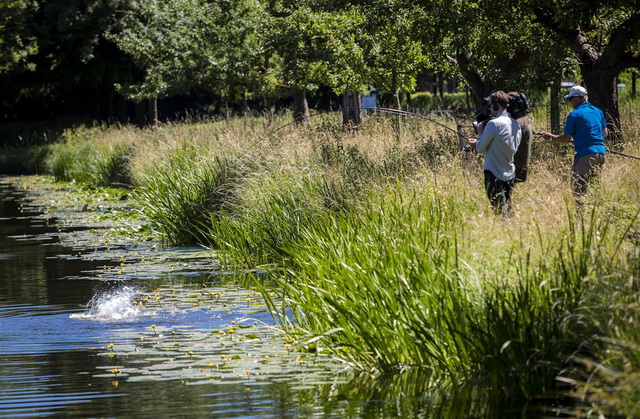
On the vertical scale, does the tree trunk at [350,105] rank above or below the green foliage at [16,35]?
below

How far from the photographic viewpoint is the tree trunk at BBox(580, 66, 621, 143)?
55.6 feet

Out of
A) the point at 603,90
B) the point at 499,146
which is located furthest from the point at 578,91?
the point at 603,90

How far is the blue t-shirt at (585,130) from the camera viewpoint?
42.1 feet

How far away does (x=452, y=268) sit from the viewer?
299 inches

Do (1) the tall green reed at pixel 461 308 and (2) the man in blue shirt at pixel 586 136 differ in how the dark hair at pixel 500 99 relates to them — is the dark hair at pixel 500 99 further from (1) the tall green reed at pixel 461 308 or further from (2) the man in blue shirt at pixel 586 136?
(1) the tall green reed at pixel 461 308

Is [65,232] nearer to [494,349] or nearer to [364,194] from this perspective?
[364,194]

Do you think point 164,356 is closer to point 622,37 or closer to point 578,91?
point 578,91

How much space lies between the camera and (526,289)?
21.3 ft

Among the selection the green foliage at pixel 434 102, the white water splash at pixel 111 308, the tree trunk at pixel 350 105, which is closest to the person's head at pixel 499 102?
the white water splash at pixel 111 308

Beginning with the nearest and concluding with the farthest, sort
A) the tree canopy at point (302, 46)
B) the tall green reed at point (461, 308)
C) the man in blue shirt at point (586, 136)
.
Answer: the tall green reed at point (461, 308) → the man in blue shirt at point (586, 136) → the tree canopy at point (302, 46)

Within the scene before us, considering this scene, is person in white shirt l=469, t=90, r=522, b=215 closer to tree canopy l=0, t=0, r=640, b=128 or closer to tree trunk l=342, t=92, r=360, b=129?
tree canopy l=0, t=0, r=640, b=128

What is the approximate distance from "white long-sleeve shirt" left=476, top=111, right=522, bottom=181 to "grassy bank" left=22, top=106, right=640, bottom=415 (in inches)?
9.5

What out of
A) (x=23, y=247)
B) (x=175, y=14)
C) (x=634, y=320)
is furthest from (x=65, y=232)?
(x=175, y=14)

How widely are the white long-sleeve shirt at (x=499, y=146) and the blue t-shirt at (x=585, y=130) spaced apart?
1.80 m
